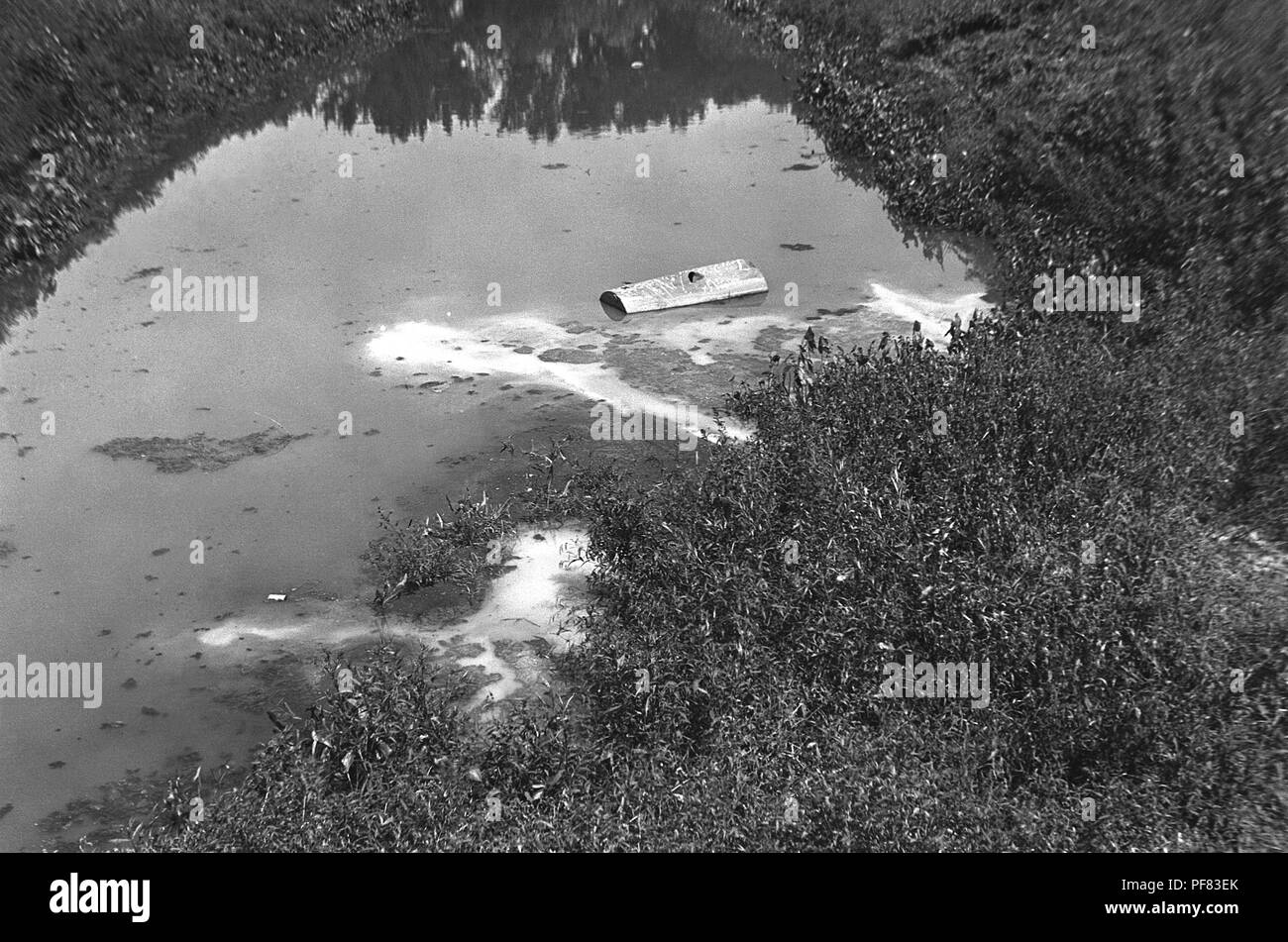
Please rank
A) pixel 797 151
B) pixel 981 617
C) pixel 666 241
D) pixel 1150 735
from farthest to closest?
pixel 797 151, pixel 666 241, pixel 981 617, pixel 1150 735

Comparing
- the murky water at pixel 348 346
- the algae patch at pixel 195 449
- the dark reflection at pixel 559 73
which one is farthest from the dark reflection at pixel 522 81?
the algae patch at pixel 195 449

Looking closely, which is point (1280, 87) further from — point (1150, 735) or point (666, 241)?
point (1150, 735)

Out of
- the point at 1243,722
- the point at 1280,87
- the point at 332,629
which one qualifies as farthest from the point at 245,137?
the point at 1243,722

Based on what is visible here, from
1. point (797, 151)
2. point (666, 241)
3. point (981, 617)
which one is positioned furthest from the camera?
point (797, 151)

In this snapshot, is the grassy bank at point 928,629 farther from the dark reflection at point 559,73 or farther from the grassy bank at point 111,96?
the dark reflection at point 559,73

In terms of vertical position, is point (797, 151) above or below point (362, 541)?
above

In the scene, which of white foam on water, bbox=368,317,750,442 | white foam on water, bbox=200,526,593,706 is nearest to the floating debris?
white foam on water, bbox=368,317,750,442

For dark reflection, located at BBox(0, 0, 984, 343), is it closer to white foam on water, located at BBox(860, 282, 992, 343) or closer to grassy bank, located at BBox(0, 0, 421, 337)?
grassy bank, located at BBox(0, 0, 421, 337)
